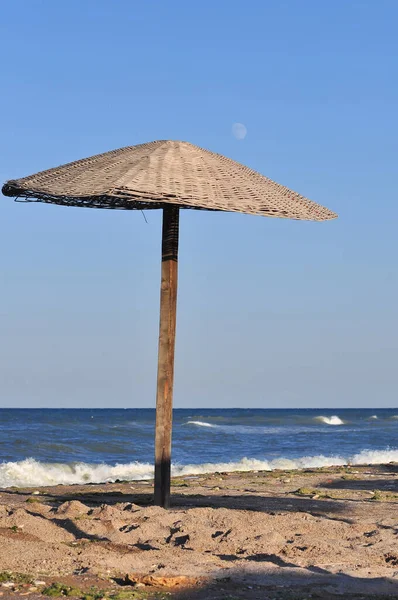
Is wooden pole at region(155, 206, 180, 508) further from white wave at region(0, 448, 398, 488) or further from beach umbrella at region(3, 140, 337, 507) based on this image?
white wave at region(0, 448, 398, 488)

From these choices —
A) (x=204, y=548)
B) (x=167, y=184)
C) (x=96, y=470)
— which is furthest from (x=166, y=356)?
(x=96, y=470)

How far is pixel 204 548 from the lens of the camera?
6344 mm

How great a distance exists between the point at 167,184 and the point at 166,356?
6.01ft

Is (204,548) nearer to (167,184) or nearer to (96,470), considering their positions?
(167,184)

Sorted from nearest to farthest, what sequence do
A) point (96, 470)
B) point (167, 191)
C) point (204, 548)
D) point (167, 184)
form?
point (204, 548)
point (167, 191)
point (167, 184)
point (96, 470)

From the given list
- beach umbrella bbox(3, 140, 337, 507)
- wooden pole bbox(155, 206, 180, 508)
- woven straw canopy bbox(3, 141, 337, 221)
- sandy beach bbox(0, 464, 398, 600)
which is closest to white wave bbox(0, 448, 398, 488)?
sandy beach bbox(0, 464, 398, 600)

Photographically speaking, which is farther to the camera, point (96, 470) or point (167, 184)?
point (96, 470)

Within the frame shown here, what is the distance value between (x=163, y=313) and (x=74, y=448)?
62.7 ft

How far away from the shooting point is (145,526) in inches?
274

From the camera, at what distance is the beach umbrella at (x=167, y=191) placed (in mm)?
7102

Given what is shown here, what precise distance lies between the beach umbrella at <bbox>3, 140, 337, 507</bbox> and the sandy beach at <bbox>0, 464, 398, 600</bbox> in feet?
3.59

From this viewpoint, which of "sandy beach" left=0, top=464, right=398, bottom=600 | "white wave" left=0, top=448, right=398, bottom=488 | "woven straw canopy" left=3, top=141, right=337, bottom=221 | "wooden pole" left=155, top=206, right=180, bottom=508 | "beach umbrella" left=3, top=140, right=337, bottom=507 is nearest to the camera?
"sandy beach" left=0, top=464, right=398, bottom=600

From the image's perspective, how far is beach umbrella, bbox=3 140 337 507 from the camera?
23.3ft

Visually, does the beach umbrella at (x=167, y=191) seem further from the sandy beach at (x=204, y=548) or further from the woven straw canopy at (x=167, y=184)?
the sandy beach at (x=204, y=548)
